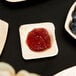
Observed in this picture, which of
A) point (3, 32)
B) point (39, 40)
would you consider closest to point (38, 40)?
point (39, 40)

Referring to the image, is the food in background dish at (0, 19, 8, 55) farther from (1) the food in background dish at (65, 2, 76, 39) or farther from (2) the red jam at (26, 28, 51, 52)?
(1) the food in background dish at (65, 2, 76, 39)

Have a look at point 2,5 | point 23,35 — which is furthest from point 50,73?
point 2,5

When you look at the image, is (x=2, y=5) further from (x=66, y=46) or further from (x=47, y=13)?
(x=66, y=46)

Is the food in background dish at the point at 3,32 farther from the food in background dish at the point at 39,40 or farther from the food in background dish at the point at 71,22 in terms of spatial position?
the food in background dish at the point at 71,22

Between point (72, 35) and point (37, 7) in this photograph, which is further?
point (37, 7)

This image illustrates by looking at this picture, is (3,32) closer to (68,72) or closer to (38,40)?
(38,40)
